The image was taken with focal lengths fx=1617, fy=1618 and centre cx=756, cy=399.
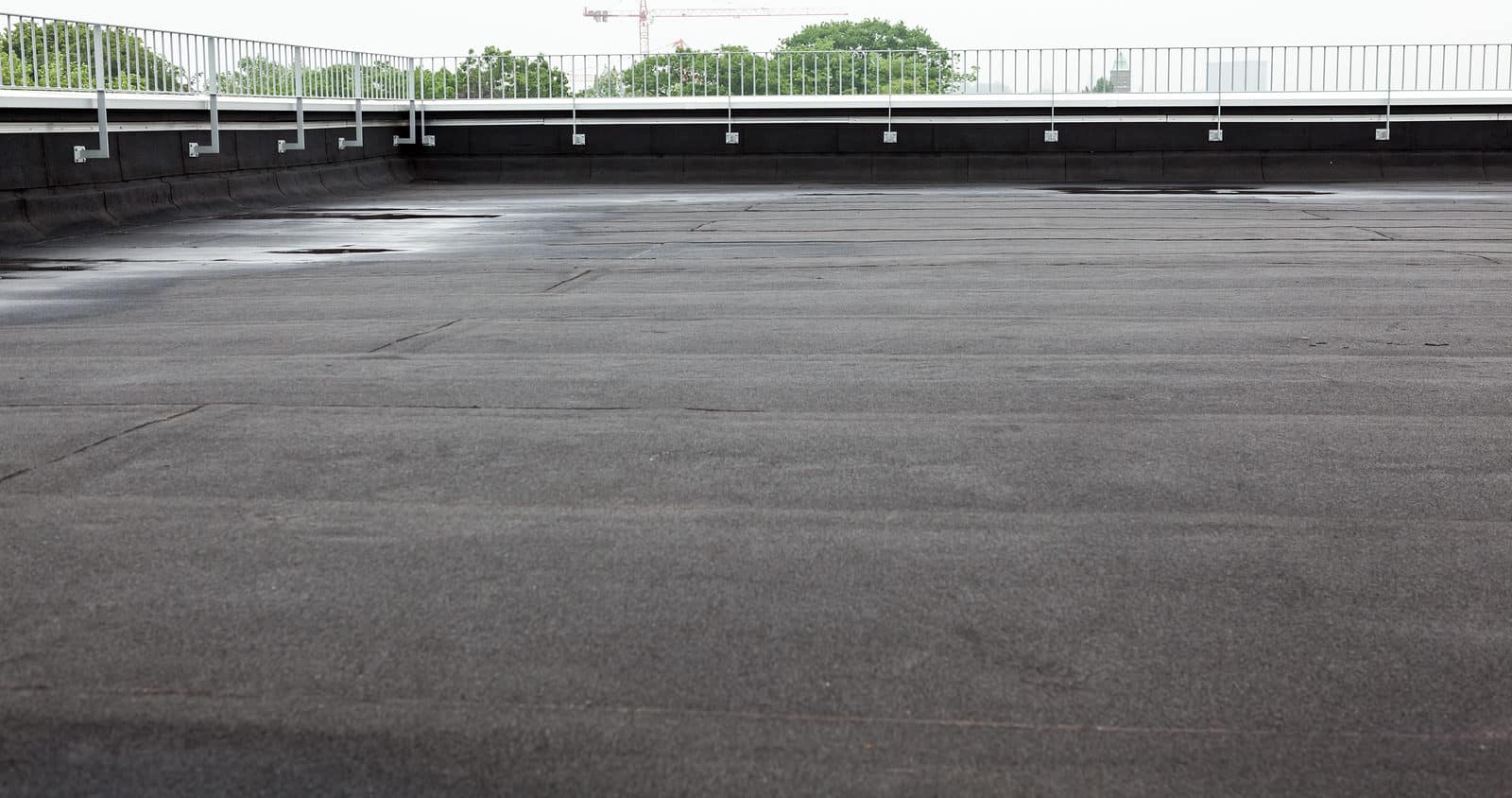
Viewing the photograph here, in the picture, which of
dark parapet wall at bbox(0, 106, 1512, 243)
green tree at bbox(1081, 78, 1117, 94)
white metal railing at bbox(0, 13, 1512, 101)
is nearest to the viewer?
dark parapet wall at bbox(0, 106, 1512, 243)

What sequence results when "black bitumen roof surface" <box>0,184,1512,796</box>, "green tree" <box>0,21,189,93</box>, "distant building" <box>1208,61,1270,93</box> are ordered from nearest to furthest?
1. "black bitumen roof surface" <box>0,184,1512,796</box>
2. "green tree" <box>0,21,189,93</box>
3. "distant building" <box>1208,61,1270,93</box>

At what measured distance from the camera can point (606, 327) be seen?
931 cm

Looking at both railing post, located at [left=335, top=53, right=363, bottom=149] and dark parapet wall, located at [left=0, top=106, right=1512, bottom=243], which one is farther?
dark parapet wall, located at [left=0, top=106, right=1512, bottom=243]

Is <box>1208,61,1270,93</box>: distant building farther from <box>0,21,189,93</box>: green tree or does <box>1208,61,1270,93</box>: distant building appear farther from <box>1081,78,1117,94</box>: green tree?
<box>0,21,189,93</box>: green tree

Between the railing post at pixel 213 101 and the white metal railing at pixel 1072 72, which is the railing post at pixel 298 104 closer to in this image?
the railing post at pixel 213 101

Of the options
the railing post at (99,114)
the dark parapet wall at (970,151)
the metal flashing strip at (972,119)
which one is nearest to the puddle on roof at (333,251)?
the railing post at (99,114)

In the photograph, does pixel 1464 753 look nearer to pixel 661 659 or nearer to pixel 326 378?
pixel 661 659

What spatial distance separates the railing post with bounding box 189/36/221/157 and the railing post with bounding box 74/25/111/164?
2.10m

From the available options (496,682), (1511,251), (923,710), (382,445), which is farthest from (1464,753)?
(1511,251)

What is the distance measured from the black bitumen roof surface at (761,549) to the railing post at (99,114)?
23.9 feet

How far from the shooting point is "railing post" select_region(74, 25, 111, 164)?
16.8 metres

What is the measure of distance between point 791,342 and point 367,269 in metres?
5.56

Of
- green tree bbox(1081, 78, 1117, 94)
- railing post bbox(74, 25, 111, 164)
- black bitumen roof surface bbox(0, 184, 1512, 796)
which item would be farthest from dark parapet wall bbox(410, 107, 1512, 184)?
black bitumen roof surface bbox(0, 184, 1512, 796)

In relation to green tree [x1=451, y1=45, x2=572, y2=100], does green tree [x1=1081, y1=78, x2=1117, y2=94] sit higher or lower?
lower
